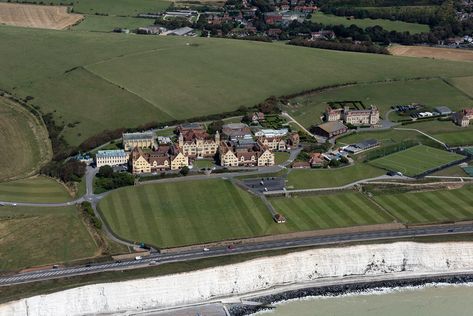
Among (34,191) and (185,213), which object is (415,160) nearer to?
(185,213)

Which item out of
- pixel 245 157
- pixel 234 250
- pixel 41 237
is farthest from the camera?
pixel 245 157

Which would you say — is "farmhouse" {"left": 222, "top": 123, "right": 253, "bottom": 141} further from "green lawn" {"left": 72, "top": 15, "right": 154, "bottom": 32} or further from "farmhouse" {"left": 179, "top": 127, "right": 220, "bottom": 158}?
"green lawn" {"left": 72, "top": 15, "right": 154, "bottom": 32}

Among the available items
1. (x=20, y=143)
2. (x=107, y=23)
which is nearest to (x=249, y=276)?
(x=20, y=143)

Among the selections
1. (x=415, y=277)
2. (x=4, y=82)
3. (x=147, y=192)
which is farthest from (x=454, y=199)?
(x=4, y=82)

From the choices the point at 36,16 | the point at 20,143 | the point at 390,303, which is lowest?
the point at 390,303

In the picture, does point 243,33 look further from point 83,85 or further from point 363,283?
point 363,283

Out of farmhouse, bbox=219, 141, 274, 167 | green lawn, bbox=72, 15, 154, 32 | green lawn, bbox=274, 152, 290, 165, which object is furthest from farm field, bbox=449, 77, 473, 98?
green lawn, bbox=72, 15, 154, 32
